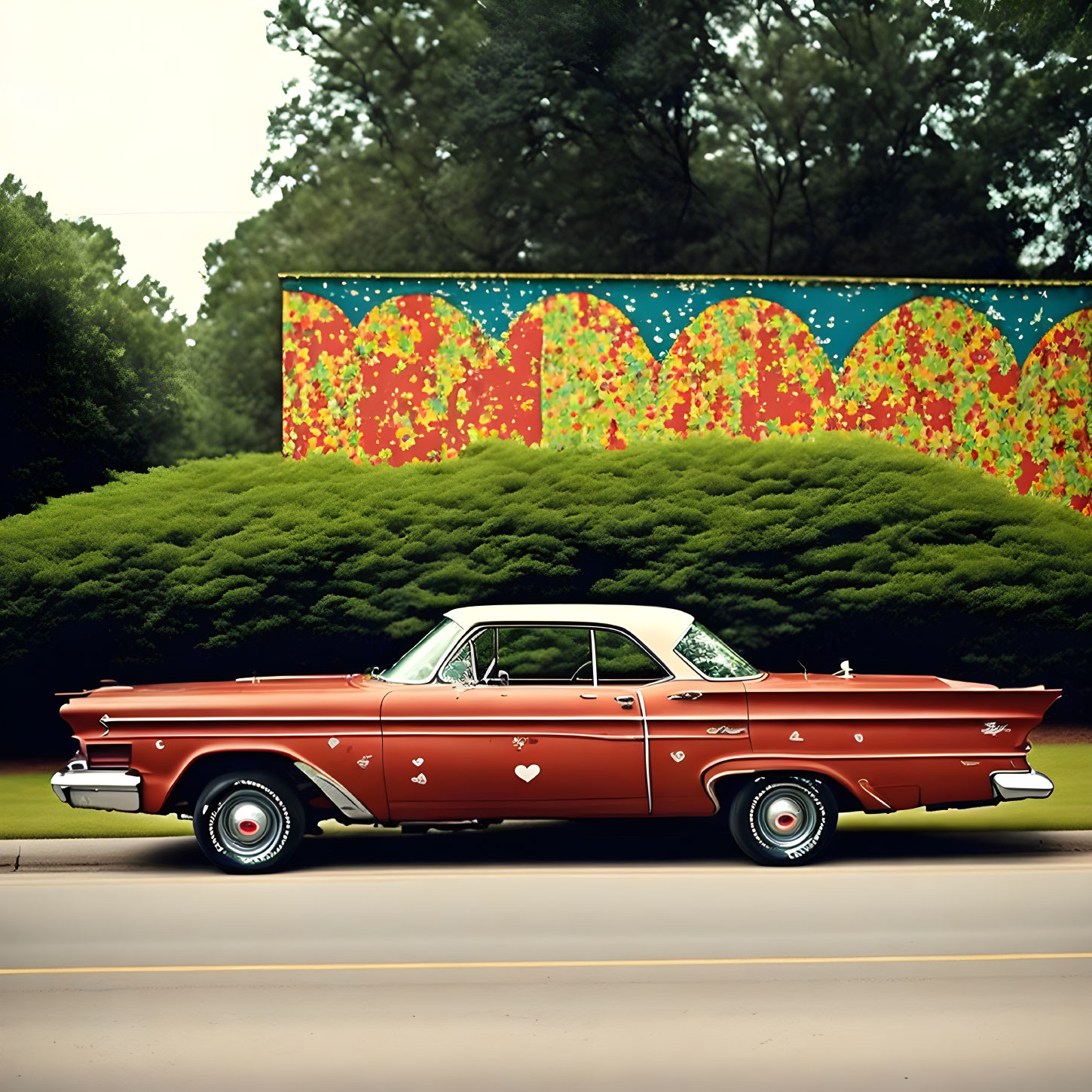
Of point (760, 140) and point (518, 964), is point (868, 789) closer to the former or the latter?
point (518, 964)

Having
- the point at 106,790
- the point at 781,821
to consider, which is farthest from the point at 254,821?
the point at 781,821

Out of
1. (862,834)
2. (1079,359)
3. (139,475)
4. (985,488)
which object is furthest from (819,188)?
(862,834)

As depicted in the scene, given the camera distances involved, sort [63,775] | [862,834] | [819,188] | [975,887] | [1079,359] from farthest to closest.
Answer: [819,188]
[1079,359]
[862,834]
[63,775]
[975,887]

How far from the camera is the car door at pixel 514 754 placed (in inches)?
407

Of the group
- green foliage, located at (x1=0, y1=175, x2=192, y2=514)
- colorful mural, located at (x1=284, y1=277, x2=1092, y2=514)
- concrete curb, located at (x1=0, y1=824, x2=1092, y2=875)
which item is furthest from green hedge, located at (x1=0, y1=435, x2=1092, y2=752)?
concrete curb, located at (x1=0, y1=824, x2=1092, y2=875)

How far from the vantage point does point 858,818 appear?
12742 millimetres

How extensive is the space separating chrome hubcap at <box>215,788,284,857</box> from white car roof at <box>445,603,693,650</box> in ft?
5.64

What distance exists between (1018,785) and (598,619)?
290 centimetres

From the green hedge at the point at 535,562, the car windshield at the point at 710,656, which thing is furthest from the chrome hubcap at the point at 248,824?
the green hedge at the point at 535,562

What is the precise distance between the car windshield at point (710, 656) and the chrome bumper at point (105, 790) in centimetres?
360

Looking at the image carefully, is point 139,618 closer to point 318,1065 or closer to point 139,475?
point 139,475

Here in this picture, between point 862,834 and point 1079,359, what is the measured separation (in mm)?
10357

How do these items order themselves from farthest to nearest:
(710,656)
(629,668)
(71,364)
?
(71,364) < (710,656) < (629,668)

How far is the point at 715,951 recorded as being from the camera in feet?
25.8
